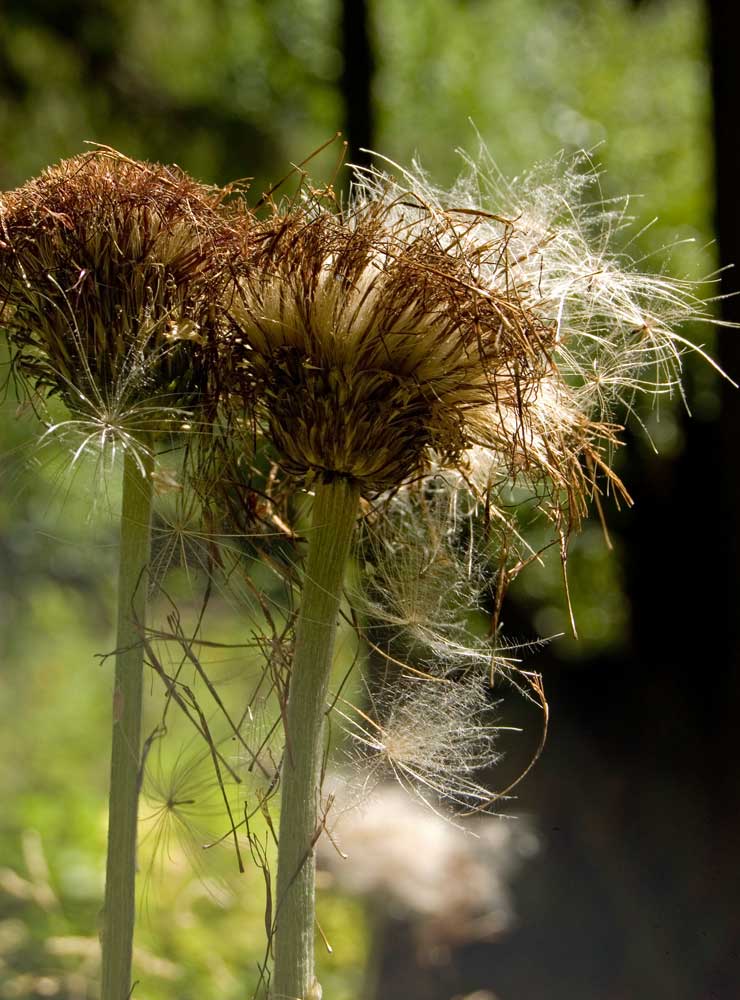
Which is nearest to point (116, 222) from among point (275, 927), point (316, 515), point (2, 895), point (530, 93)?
point (316, 515)

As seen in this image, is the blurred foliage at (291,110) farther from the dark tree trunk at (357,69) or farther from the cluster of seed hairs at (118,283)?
the cluster of seed hairs at (118,283)

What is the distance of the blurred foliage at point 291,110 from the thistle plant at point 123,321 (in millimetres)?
1050

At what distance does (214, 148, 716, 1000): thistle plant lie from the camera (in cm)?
35

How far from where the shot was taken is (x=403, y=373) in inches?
13.9

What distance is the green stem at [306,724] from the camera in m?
0.37

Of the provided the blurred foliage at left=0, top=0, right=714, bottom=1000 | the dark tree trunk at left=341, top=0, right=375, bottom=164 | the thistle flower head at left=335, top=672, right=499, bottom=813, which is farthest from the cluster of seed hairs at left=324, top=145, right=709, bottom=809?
the dark tree trunk at left=341, top=0, right=375, bottom=164

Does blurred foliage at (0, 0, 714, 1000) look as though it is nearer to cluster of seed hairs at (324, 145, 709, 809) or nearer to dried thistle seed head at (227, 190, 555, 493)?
cluster of seed hairs at (324, 145, 709, 809)

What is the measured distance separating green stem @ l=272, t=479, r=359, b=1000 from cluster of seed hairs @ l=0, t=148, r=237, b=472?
0.23 feet

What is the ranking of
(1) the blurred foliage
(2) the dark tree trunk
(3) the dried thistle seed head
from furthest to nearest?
(2) the dark tree trunk
(1) the blurred foliage
(3) the dried thistle seed head

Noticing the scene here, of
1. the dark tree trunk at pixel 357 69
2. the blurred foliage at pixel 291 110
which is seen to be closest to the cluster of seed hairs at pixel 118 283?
the blurred foliage at pixel 291 110

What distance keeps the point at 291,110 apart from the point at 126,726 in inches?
77.3

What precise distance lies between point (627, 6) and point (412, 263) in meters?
1.67

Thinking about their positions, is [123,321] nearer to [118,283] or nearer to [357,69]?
[118,283]

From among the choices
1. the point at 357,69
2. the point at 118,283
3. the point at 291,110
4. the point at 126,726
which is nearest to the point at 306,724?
the point at 126,726
